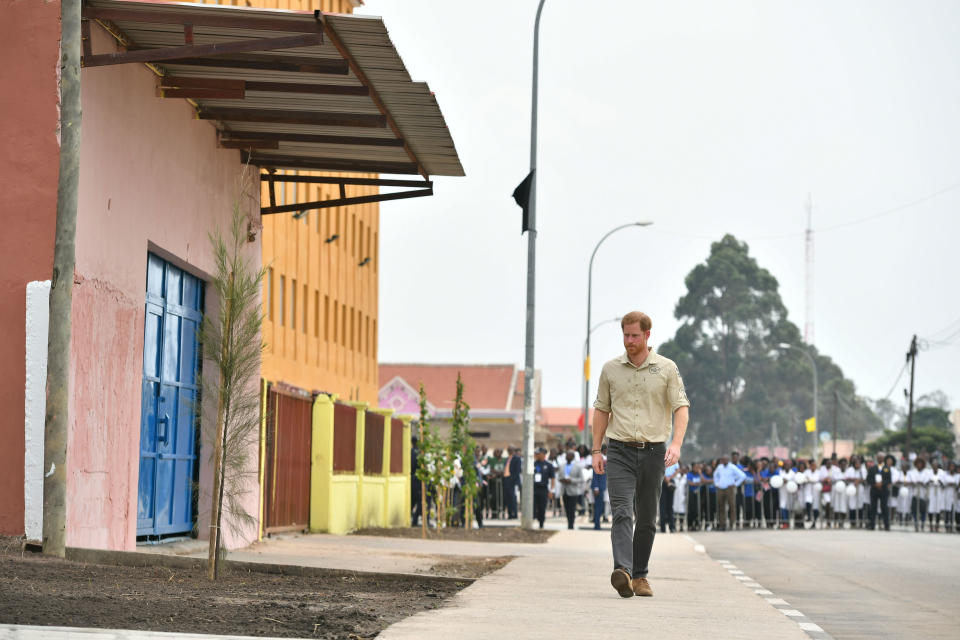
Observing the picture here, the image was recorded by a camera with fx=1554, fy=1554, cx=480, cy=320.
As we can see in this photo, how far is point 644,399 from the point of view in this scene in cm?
1160

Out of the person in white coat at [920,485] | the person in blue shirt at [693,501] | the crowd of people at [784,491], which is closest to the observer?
the person in blue shirt at [693,501]

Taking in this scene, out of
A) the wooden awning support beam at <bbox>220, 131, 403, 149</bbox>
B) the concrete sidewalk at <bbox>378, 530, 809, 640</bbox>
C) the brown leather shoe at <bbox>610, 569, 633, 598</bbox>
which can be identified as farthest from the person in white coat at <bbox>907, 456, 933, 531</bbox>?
the brown leather shoe at <bbox>610, 569, 633, 598</bbox>

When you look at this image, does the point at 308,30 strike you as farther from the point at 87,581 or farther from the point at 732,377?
the point at 732,377

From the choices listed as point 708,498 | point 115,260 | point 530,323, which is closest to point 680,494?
point 708,498

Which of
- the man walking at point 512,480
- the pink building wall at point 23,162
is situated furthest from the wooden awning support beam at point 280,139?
the man walking at point 512,480

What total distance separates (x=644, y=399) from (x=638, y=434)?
0.27 meters

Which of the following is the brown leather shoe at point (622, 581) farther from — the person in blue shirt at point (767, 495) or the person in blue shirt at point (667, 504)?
the person in blue shirt at point (767, 495)

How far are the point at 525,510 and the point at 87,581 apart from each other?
62.1 ft

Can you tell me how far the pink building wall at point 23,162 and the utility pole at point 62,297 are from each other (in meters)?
0.22

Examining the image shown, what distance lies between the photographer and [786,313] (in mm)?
129625

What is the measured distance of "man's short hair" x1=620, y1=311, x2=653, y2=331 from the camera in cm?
1152

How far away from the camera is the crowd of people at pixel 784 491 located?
122ft

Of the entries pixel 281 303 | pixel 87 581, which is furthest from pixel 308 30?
pixel 281 303

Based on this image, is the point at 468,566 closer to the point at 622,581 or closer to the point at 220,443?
the point at 622,581
